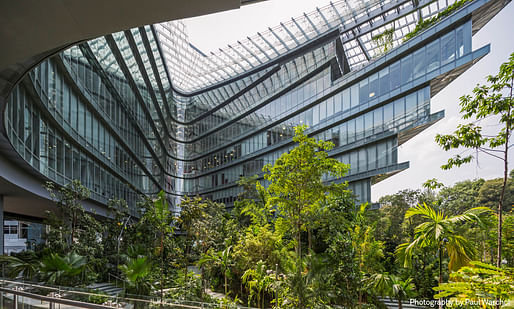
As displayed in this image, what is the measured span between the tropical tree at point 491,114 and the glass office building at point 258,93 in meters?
13.2

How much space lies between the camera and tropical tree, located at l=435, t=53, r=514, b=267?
19.5 ft

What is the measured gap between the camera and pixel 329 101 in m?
31.3


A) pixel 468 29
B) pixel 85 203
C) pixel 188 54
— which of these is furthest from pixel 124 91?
pixel 468 29

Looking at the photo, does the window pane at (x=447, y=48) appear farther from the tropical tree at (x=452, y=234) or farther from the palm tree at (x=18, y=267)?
the palm tree at (x=18, y=267)

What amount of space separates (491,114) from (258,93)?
126 ft

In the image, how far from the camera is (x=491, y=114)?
639 centimetres

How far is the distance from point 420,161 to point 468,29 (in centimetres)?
914

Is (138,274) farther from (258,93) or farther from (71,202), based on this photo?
(258,93)

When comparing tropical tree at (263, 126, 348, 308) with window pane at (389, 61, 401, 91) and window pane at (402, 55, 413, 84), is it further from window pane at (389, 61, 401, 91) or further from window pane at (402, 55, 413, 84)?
window pane at (389, 61, 401, 91)

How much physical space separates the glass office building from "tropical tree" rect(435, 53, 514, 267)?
43.3 ft

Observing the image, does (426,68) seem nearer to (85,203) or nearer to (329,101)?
(329,101)

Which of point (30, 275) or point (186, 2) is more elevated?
point (186, 2)

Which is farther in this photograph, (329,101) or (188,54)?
(188,54)

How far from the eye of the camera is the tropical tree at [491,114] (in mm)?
5948
